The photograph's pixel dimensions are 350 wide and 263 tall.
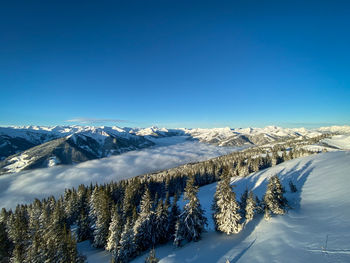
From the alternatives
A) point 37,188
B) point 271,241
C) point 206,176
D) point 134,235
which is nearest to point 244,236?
point 271,241

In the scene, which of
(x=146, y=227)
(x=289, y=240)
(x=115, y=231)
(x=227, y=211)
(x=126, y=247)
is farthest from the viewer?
(x=146, y=227)

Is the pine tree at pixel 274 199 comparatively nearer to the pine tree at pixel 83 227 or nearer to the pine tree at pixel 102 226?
the pine tree at pixel 102 226

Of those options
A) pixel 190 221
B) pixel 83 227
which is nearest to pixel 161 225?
pixel 190 221

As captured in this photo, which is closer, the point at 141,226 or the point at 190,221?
the point at 190,221

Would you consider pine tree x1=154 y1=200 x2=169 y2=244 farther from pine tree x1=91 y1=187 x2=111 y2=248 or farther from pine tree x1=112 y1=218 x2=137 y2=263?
pine tree x1=91 y1=187 x2=111 y2=248

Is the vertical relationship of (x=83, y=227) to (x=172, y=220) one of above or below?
below

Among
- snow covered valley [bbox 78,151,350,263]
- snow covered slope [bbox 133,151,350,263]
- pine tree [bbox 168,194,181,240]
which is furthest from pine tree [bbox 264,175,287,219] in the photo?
pine tree [bbox 168,194,181,240]

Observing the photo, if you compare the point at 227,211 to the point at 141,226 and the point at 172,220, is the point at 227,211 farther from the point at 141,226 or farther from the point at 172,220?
the point at 141,226

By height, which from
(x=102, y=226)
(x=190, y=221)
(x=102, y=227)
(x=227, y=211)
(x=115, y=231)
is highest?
(x=227, y=211)
